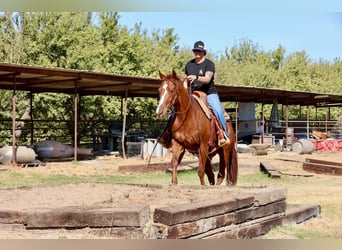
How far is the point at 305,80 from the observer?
46656 millimetres

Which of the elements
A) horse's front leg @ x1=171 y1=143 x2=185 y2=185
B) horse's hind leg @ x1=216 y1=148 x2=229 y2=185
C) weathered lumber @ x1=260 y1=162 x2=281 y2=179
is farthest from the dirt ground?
weathered lumber @ x1=260 y1=162 x2=281 y2=179

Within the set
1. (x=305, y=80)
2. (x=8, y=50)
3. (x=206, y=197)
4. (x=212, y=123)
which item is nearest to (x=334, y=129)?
(x=305, y=80)

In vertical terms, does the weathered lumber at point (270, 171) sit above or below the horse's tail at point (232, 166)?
below

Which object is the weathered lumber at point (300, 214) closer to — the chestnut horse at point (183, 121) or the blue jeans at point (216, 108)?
the chestnut horse at point (183, 121)

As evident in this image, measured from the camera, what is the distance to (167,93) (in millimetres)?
6883

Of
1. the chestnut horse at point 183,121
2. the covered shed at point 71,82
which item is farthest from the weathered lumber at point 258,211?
the covered shed at point 71,82

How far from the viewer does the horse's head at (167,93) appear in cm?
675

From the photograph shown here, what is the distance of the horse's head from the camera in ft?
22.1

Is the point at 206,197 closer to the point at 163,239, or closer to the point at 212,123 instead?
the point at 163,239

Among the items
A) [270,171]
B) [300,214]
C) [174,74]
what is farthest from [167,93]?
[270,171]

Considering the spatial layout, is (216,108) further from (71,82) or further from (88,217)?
(71,82)

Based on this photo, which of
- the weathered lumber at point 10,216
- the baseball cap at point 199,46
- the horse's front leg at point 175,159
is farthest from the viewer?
the baseball cap at point 199,46

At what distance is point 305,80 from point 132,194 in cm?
4333

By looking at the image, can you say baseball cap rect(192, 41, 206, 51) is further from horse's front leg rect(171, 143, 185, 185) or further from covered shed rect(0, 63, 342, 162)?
covered shed rect(0, 63, 342, 162)
